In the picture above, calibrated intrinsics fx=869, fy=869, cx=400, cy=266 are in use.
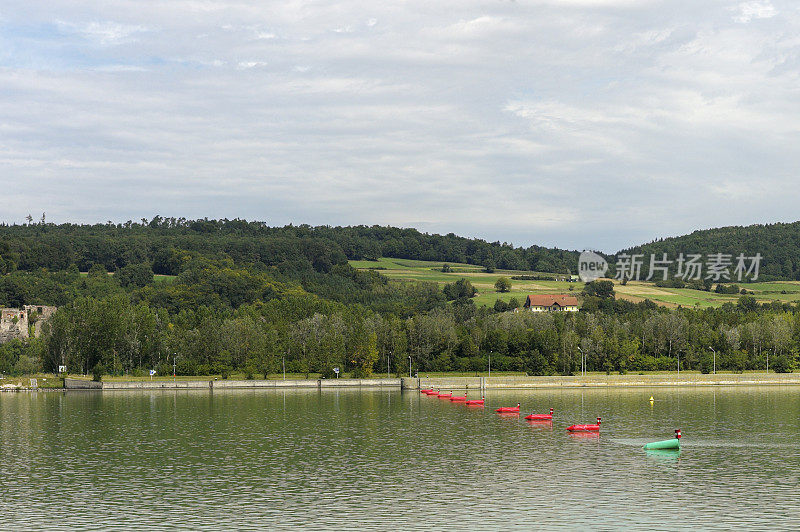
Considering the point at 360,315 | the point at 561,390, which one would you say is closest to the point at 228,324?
the point at 360,315

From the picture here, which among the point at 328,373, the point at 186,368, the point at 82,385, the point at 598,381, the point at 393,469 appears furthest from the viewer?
the point at 186,368

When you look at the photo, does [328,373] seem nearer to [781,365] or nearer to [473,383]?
[473,383]

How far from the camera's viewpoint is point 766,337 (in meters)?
166

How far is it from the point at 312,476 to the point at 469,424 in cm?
3377

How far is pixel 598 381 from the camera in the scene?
146 meters

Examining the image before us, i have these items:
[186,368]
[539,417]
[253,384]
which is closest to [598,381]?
[253,384]

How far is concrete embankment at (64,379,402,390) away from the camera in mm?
138625

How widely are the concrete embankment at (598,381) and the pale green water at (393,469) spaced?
120 ft

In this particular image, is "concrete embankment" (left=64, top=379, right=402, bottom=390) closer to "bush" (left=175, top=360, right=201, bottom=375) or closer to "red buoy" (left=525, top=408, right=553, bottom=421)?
"bush" (left=175, top=360, right=201, bottom=375)

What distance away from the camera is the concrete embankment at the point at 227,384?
138625mm

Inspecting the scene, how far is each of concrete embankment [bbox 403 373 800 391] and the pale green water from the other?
36.7 metres

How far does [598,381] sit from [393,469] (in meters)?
94.0

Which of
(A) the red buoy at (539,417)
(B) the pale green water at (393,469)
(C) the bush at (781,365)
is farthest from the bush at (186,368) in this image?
(C) the bush at (781,365)

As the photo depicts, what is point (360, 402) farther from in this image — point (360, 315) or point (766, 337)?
point (766, 337)
